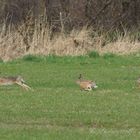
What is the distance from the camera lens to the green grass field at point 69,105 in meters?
12.0

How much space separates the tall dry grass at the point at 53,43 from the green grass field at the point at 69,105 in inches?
140

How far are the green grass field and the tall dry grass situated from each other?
3.56m

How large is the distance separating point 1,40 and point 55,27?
692 centimetres

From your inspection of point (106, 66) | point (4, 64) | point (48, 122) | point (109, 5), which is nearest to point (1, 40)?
point (4, 64)

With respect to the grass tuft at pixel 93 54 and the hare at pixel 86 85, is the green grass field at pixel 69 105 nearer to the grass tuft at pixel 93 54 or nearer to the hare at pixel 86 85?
the hare at pixel 86 85

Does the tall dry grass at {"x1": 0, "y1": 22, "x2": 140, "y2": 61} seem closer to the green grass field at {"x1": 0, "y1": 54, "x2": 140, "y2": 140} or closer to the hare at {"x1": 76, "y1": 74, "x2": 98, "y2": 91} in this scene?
the green grass field at {"x1": 0, "y1": 54, "x2": 140, "y2": 140}

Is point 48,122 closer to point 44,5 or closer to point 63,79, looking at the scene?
point 63,79

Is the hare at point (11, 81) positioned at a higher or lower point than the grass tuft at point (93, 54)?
higher

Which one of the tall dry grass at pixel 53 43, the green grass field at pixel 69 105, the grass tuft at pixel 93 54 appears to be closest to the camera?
the green grass field at pixel 69 105

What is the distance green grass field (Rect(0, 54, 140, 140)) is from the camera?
12031 millimetres

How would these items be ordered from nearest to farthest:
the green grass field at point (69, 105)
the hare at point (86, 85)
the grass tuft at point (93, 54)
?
the green grass field at point (69, 105) → the hare at point (86, 85) → the grass tuft at point (93, 54)

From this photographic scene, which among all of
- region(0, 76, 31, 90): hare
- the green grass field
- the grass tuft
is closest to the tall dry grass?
the grass tuft

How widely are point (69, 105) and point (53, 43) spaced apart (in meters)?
13.2

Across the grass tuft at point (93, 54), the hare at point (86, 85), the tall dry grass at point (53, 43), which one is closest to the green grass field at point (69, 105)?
the hare at point (86, 85)
